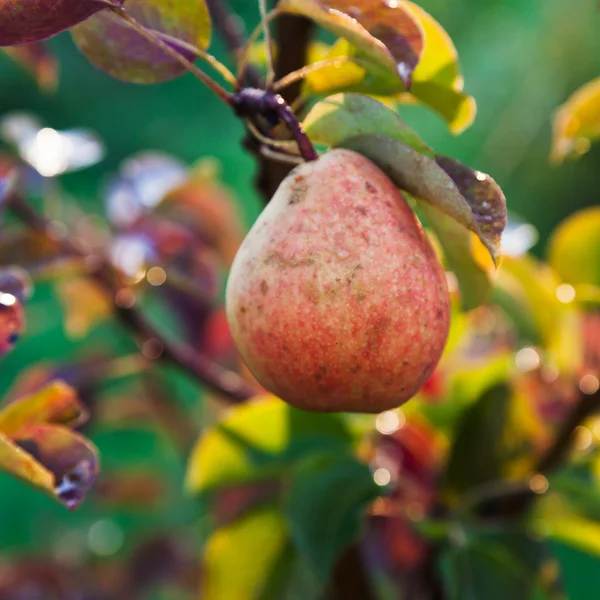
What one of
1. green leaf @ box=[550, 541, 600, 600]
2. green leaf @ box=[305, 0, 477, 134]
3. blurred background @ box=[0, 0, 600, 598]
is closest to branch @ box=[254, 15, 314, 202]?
green leaf @ box=[305, 0, 477, 134]

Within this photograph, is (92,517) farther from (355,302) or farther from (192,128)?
(192,128)

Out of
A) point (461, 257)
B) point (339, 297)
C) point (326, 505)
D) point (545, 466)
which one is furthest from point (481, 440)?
point (339, 297)

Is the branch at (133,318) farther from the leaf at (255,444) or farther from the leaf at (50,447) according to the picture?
the leaf at (50,447)

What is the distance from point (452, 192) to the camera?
0.41 m

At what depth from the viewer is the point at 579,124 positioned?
26.5 inches

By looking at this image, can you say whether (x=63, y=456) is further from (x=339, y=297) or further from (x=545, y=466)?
(x=545, y=466)

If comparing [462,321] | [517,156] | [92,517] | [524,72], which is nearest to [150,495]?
[92,517]

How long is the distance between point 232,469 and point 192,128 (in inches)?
127

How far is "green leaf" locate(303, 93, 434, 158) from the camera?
17.4 inches

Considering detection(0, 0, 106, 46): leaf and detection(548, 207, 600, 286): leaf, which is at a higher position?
detection(0, 0, 106, 46): leaf

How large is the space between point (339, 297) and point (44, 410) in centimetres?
23

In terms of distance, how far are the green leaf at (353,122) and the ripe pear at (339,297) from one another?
0.02 meters

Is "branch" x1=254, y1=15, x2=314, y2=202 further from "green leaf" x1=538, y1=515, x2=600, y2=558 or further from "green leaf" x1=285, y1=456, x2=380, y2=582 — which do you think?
"green leaf" x1=538, y1=515, x2=600, y2=558

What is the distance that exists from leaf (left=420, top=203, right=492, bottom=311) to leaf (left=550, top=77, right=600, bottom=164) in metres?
0.22
